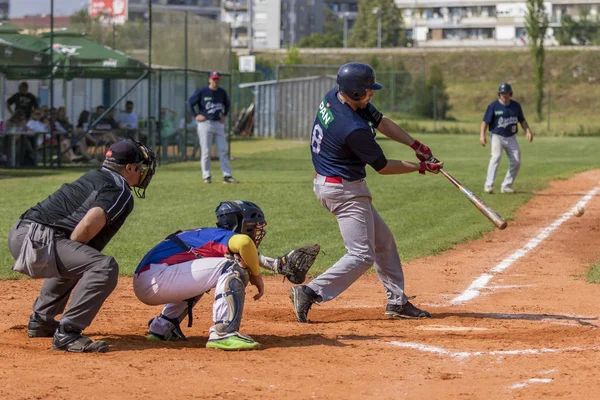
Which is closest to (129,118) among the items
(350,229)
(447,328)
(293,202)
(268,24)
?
(293,202)

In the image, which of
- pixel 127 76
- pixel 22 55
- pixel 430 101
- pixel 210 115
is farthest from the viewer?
pixel 430 101

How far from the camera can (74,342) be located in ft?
21.1

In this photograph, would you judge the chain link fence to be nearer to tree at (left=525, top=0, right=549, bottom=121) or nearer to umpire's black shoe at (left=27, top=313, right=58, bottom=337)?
umpire's black shoe at (left=27, top=313, right=58, bottom=337)

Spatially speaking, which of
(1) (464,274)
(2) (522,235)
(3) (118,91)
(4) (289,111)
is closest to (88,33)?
(3) (118,91)

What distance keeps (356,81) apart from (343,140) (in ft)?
1.50

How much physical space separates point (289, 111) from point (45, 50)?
16.6 m

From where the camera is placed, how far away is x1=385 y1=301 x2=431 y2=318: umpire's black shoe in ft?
26.3

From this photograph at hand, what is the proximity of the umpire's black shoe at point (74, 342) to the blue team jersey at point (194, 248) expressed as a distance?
2.03 feet

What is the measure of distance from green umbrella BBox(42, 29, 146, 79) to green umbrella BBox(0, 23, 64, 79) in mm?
696

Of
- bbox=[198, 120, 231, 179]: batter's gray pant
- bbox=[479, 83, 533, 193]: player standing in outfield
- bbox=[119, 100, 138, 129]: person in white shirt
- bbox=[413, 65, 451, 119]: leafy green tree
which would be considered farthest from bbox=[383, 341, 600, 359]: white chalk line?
bbox=[413, 65, 451, 119]: leafy green tree

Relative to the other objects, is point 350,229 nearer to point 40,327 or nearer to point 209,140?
point 40,327

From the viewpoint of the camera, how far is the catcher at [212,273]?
652cm

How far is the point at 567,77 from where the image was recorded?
74.4 meters

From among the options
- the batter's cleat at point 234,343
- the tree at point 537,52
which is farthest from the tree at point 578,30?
the batter's cleat at point 234,343
